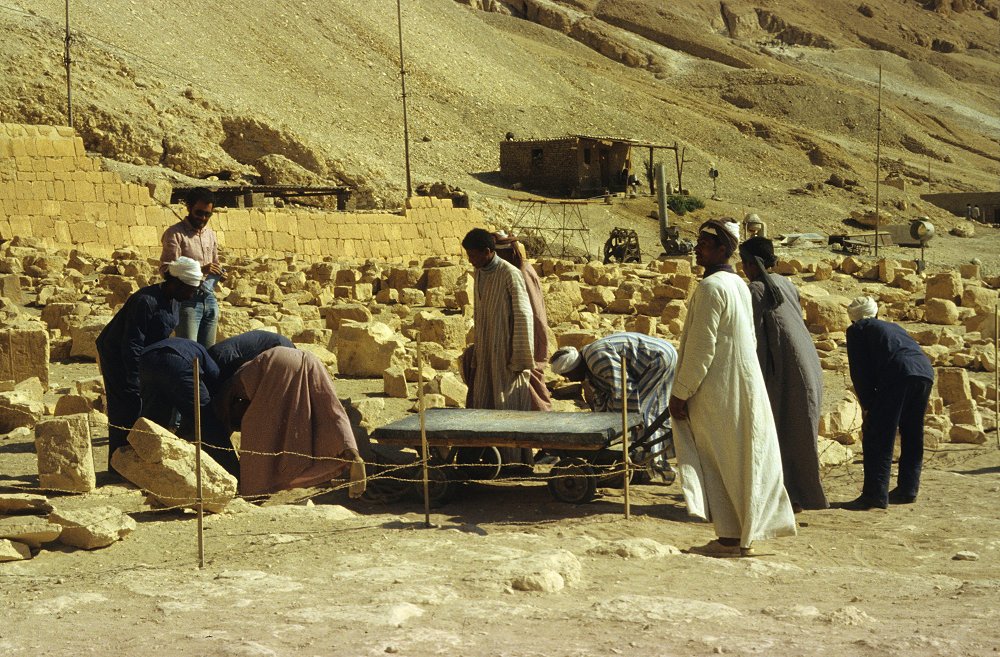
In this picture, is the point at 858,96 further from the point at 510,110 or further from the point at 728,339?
the point at 728,339

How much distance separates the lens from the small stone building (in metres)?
39.4

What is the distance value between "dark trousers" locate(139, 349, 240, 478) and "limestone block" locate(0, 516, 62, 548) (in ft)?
3.71

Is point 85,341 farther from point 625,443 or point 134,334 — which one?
point 625,443

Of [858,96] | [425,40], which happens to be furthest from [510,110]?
[858,96]

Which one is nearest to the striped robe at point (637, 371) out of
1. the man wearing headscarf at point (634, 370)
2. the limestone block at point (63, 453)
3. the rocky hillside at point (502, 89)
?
the man wearing headscarf at point (634, 370)

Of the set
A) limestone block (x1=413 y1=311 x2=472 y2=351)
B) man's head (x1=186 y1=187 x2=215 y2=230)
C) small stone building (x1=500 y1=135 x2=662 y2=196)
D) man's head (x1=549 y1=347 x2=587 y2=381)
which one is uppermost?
small stone building (x1=500 y1=135 x2=662 y2=196)

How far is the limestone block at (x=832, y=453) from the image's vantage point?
8156 millimetres

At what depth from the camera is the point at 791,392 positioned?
6.76m

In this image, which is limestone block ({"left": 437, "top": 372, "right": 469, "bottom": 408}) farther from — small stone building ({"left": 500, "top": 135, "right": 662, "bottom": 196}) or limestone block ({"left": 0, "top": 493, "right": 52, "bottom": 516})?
small stone building ({"left": 500, "top": 135, "right": 662, "bottom": 196})

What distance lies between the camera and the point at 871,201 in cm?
4456

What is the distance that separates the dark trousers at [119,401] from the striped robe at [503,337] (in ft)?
6.13

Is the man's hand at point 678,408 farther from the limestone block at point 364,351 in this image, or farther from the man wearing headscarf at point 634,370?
the limestone block at point 364,351

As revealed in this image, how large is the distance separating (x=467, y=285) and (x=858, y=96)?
5292 centimetres

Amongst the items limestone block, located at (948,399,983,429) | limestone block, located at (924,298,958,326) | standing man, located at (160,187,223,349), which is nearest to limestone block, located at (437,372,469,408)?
standing man, located at (160,187,223,349)
